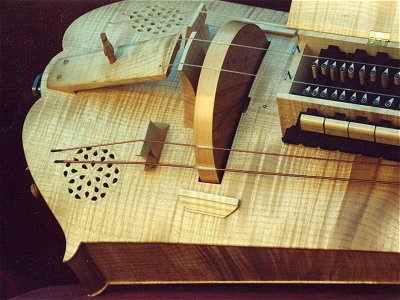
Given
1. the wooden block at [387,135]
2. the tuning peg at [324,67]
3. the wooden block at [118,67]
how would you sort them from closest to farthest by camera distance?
the wooden block at [387,135]
the tuning peg at [324,67]
the wooden block at [118,67]

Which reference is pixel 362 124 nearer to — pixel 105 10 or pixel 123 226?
pixel 123 226

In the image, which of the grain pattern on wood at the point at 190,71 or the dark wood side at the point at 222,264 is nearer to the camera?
the dark wood side at the point at 222,264

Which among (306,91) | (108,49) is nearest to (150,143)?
(108,49)

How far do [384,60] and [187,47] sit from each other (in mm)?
393

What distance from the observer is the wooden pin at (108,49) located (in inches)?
61.0

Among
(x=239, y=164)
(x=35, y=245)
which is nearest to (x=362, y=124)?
(x=239, y=164)

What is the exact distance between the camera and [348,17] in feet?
4.62

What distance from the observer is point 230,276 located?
5.01 feet

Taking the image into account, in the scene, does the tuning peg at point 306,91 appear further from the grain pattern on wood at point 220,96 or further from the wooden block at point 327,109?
the grain pattern on wood at point 220,96

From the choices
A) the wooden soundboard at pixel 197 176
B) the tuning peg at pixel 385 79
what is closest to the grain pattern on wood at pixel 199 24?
the wooden soundboard at pixel 197 176

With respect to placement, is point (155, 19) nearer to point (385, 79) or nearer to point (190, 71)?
point (190, 71)

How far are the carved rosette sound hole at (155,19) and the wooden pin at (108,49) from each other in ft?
0.58

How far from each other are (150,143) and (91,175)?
16cm

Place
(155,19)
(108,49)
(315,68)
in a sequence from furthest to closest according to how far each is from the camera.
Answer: (155,19) < (108,49) < (315,68)
